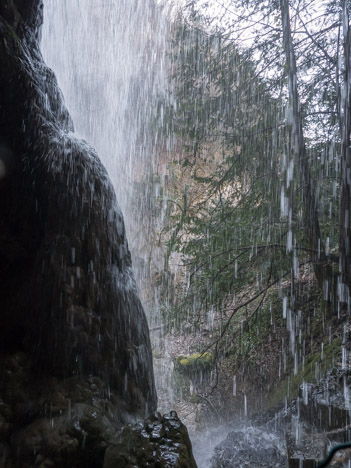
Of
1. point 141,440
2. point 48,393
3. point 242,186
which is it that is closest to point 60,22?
point 242,186

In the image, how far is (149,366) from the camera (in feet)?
14.5

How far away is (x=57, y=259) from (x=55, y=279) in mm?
217

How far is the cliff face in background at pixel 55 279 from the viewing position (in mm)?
3615

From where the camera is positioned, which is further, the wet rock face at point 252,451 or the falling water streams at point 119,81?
the falling water streams at point 119,81

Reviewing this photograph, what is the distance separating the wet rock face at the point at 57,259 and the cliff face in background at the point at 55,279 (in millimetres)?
11

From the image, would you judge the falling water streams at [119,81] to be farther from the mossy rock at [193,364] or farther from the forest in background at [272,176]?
the forest in background at [272,176]

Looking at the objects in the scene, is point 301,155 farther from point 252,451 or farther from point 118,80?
point 118,80

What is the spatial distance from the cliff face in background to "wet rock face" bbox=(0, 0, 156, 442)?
1 cm

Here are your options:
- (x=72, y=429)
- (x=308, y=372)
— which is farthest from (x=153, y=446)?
(x=308, y=372)

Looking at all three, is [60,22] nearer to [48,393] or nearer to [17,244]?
[17,244]

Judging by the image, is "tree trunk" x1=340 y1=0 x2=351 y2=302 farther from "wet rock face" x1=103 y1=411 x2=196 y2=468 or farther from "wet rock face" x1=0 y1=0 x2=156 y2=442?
"wet rock face" x1=103 y1=411 x2=196 y2=468

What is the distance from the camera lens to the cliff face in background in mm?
3615

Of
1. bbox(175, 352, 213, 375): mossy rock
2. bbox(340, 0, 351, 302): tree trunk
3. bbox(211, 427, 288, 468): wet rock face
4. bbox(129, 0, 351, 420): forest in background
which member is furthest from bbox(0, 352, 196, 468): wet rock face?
bbox(175, 352, 213, 375): mossy rock

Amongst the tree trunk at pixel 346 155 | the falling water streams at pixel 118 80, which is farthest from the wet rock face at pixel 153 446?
the falling water streams at pixel 118 80
